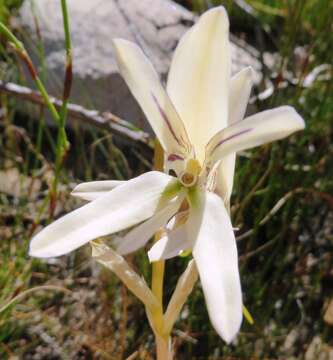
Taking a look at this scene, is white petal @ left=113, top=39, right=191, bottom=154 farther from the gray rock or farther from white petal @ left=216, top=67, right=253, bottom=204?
the gray rock

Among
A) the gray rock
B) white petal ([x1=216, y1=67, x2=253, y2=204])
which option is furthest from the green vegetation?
white petal ([x1=216, y1=67, x2=253, y2=204])

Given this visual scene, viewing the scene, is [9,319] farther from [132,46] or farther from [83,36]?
[83,36]

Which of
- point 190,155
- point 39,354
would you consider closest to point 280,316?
point 39,354

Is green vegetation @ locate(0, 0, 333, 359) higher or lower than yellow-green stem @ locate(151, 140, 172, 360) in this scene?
lower

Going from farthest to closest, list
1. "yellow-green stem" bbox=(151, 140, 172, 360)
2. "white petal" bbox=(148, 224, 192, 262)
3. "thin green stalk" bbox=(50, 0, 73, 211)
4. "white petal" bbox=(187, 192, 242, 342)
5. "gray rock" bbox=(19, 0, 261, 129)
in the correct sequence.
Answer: "gray rock" bbox=(19, 0, 261, 129) → "thin green stalk" bbox=(50, 0, 73, 211) → "yellow-green stem" bbox=(151, 140, 172, 360) → "white petal" bbox=(148, 224, 192, 262) → "white petal" bbox=(187, 192, 242, 342)

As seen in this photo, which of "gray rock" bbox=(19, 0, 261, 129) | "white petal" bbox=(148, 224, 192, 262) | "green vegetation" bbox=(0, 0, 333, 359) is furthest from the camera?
"gray rock" bbox=(19, 0, 261, 129)
